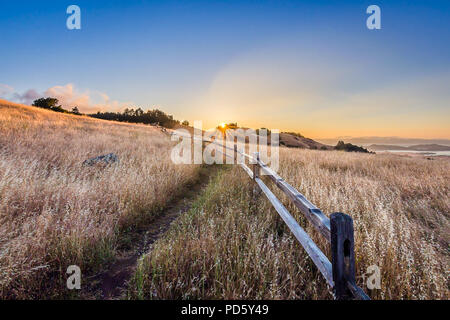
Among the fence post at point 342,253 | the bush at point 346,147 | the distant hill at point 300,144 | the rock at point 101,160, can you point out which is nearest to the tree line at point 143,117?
the distant hill at point 300,144

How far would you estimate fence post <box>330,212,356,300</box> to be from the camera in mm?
1500

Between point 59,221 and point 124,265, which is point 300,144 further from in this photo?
point 59,221

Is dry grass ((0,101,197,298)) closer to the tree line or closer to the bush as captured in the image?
the bush

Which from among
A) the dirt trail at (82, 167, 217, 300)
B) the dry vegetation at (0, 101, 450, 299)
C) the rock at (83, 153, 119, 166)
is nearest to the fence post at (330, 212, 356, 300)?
the dry vegetation at (0, 101, 450, 299)

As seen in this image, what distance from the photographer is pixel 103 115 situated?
3127 inches

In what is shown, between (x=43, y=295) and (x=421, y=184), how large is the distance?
8.81 m

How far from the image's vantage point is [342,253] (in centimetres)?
155

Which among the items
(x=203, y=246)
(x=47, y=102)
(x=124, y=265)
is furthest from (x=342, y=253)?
(x=47, y=102)

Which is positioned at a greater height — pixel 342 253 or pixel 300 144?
pixel 300 144

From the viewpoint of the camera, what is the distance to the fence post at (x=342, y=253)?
1500mm

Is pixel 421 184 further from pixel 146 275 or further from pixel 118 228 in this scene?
pixel 118 228

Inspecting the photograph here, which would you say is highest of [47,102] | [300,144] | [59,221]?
[47,102]
